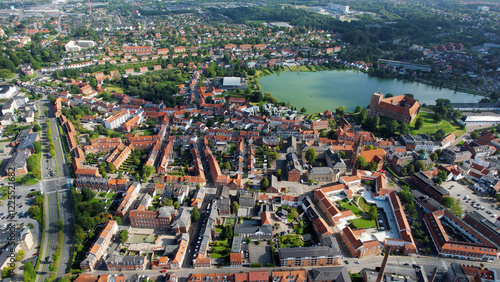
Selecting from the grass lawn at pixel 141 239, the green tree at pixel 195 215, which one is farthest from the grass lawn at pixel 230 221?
the grass lawn at pixel 141 239

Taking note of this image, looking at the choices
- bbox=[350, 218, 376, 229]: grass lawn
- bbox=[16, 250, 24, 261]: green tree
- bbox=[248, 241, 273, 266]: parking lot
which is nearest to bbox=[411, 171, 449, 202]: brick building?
bbox=[350, 218, 376, 229]: grass lawn

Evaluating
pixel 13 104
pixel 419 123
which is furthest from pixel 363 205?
pixel 13 104

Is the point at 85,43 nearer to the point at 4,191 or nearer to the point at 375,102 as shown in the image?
the point at 4,191

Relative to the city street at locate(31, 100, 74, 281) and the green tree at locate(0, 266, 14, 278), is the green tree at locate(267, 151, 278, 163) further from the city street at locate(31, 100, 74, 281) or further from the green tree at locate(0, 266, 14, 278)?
the green tree at locate(0, 266, 14, 278)

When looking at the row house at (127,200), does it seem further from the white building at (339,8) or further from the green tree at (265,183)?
the white building at (339,8)

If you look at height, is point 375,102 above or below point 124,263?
above
